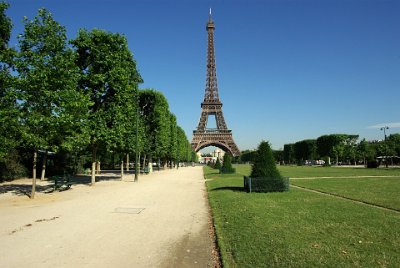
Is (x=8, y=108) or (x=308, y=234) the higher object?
(x=8, y=108)

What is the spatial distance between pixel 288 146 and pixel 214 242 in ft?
373

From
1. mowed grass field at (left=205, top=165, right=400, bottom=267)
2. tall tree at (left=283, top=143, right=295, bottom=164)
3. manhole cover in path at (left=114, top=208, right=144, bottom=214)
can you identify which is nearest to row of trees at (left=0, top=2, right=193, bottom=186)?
manhole cover in path at (left=114, top=208, right=144, bottom=214)

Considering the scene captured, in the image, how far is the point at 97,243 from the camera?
812 centimetres

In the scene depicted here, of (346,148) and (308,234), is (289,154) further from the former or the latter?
(308,234)

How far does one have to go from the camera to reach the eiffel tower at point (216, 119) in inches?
4247

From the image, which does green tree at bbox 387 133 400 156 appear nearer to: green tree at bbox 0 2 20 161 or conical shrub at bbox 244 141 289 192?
conical shrub at bbox 244 141 289 192

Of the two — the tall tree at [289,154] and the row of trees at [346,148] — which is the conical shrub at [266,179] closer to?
the row of trees at [346,148]

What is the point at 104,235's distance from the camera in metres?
8.98

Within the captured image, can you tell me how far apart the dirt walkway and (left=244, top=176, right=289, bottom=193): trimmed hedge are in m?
4.24

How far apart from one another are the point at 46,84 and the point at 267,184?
41.3 ft

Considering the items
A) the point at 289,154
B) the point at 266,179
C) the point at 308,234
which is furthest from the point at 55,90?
the point at 289,154

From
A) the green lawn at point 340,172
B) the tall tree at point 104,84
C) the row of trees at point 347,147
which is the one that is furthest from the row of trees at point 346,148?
the tall tree at point 104,84

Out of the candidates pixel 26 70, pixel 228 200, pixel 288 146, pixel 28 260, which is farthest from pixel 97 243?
pixel 288 146

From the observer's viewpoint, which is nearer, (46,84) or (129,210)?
(129,210)
